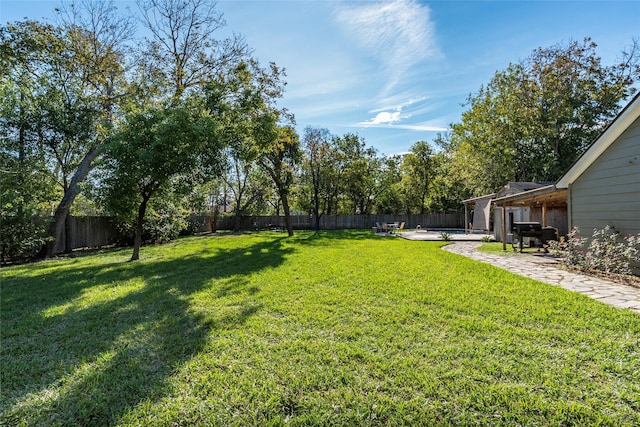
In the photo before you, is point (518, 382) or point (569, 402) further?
point (518, 382)

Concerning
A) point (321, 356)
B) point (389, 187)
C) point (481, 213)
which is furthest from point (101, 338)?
point (389, 187)

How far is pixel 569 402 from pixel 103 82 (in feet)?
48.0

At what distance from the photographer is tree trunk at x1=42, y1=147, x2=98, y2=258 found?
980cm

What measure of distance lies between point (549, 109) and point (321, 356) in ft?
64.0

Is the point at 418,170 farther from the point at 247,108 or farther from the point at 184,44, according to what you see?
the point at 184,44

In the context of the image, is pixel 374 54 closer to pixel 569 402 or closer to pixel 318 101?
pixel 318 101

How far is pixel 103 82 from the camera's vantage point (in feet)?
36.1

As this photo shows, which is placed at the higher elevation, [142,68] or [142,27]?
[142,27]

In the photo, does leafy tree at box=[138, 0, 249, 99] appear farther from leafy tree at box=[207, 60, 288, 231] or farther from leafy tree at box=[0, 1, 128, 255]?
leafy tree at box=[0, 1, 128, 255]

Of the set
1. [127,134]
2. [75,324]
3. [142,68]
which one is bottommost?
[75,324]

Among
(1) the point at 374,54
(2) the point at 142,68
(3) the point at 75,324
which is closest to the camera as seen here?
(3) the point at 75,324

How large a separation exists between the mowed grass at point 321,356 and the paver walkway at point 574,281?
15.8 inches

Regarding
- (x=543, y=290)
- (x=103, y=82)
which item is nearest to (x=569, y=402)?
(x=543, y=290)

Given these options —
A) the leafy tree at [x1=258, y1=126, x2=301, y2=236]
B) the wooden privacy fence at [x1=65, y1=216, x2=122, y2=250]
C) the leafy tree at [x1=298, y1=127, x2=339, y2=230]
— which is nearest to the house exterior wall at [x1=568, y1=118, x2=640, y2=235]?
the leafy tree at [x1=258, y1=126, x2=301, y2=236]
